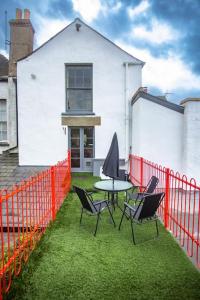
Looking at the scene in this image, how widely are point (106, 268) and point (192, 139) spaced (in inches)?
273

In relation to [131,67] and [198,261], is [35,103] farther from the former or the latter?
[198,261]

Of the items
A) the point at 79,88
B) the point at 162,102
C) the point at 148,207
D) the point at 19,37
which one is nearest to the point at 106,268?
the point at 148,207

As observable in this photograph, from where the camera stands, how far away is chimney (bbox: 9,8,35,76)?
1299cm

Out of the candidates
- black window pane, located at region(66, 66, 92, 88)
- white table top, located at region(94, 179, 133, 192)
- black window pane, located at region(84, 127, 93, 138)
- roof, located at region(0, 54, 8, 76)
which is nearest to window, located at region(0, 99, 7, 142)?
roof, located at region(0, 54, 8, 76)

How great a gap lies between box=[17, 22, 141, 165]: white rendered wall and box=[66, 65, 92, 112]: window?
37cm

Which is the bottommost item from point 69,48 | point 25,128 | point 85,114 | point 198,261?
point 198,261

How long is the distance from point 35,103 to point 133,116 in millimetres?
4885

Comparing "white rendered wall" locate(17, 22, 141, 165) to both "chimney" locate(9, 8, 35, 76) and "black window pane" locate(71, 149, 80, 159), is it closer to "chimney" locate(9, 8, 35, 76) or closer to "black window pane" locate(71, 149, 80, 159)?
"black window pane" locate(71, 149, 80, 159)

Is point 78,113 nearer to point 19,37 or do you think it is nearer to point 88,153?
point 88,153

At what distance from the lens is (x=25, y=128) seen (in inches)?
448

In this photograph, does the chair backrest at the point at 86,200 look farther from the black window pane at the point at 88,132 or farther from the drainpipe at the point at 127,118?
the black window pane at the point at 88,132

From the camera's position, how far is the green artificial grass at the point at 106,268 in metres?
2.95

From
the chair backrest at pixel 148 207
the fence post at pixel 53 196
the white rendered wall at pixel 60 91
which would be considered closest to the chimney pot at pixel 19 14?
the white rendered wall at pixel 60 91

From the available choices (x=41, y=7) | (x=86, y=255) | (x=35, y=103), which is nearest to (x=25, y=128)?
(x=35, y=103)
